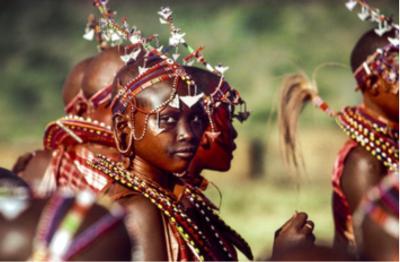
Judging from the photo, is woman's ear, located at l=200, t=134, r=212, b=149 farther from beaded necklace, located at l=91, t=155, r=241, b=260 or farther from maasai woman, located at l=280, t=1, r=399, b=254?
maasai woman, located at l=280, t=1, r=399, b=254

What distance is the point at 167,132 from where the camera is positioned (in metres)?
5.11

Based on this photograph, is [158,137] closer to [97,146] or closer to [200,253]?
[200,253]

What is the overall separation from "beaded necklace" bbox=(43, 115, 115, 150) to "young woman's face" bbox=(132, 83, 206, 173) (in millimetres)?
1369

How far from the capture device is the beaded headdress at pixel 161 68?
5164 millimetres

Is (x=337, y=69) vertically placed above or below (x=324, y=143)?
above

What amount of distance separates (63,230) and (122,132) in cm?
244

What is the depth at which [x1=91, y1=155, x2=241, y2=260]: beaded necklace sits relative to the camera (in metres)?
5.04

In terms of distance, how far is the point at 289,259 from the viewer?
9.95 ft

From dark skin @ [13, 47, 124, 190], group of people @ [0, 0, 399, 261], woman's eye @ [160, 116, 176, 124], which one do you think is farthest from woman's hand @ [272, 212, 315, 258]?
dark skin @ [13, 47, 124, 190]

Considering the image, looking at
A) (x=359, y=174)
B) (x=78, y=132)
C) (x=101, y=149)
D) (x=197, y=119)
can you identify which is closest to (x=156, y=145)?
(x=197, y=119)

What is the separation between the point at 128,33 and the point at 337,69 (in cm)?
1191

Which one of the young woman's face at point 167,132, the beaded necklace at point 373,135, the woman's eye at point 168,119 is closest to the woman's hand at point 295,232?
the young woman's face at point 167,132

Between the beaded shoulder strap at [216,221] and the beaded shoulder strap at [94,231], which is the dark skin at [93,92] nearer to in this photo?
the beaded shoulder strap at [216,221]

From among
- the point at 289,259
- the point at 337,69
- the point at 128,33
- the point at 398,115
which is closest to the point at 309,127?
the point at 337,69
